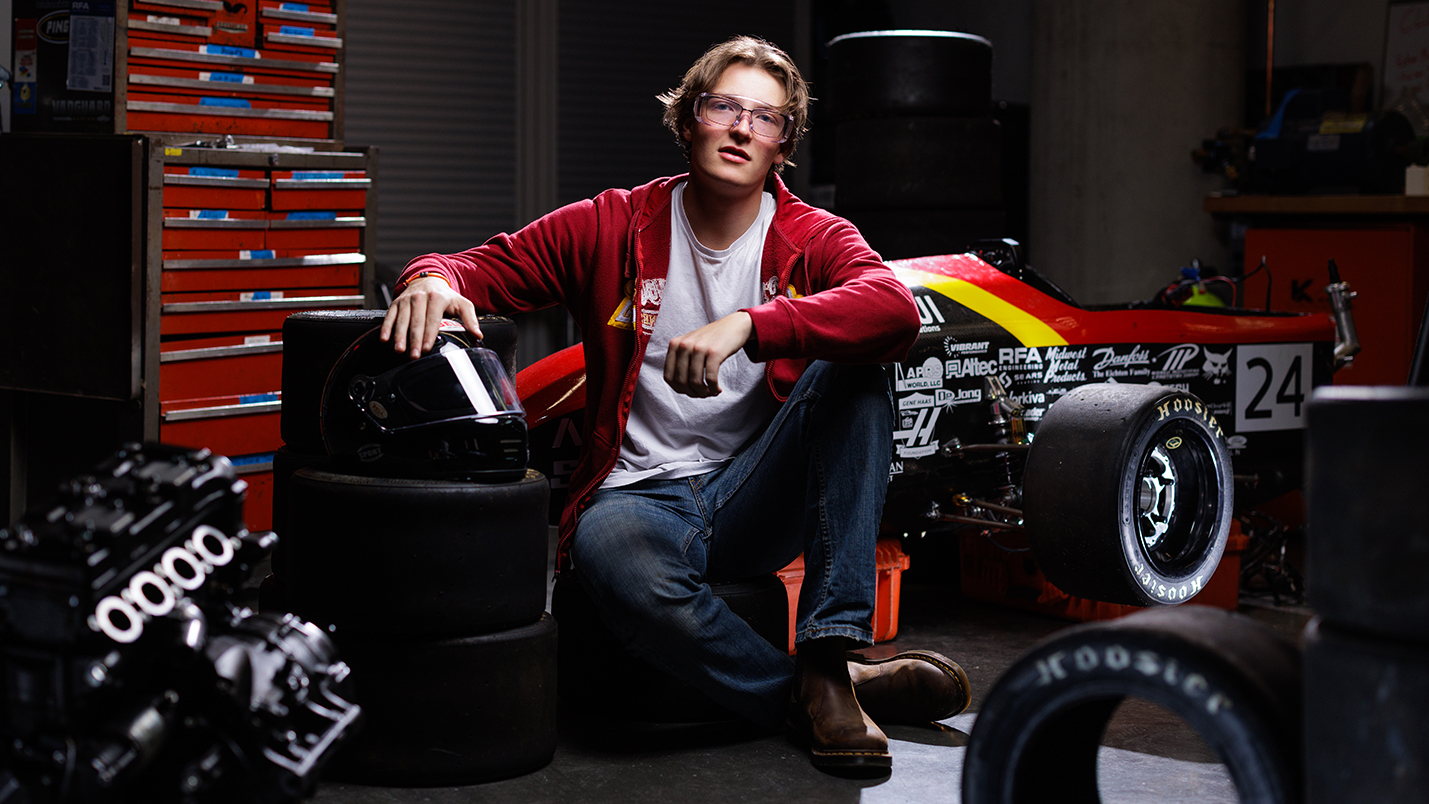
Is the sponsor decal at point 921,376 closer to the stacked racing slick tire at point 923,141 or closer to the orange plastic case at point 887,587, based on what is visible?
the orange plastic case at point 887,587

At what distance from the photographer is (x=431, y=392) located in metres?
2.08

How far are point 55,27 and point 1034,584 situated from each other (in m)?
2.92

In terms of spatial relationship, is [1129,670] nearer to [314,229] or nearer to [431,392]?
[431,392]

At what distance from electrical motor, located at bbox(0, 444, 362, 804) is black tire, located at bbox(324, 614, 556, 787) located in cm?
44

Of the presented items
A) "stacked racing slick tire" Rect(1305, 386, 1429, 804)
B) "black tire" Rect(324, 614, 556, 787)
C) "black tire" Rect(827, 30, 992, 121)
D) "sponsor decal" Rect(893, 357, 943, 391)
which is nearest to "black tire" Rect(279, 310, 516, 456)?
"black tire" Rect(324, 614, 556, 787)

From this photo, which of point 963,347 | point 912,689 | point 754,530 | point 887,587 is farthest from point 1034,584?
point 754,530

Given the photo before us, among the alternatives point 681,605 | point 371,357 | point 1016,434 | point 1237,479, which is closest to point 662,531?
point 681,605

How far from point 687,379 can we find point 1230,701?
957 mm

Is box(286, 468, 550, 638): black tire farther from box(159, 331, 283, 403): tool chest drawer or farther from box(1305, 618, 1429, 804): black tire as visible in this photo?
box(159, 331, 283, 403): tool chest drawer

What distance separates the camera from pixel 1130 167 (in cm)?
591

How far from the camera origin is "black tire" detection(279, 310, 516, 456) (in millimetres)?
2311

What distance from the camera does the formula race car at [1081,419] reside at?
270 centimetres

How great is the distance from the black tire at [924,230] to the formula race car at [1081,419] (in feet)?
4.97

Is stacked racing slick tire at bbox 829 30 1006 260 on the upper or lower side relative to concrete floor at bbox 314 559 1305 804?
upper
